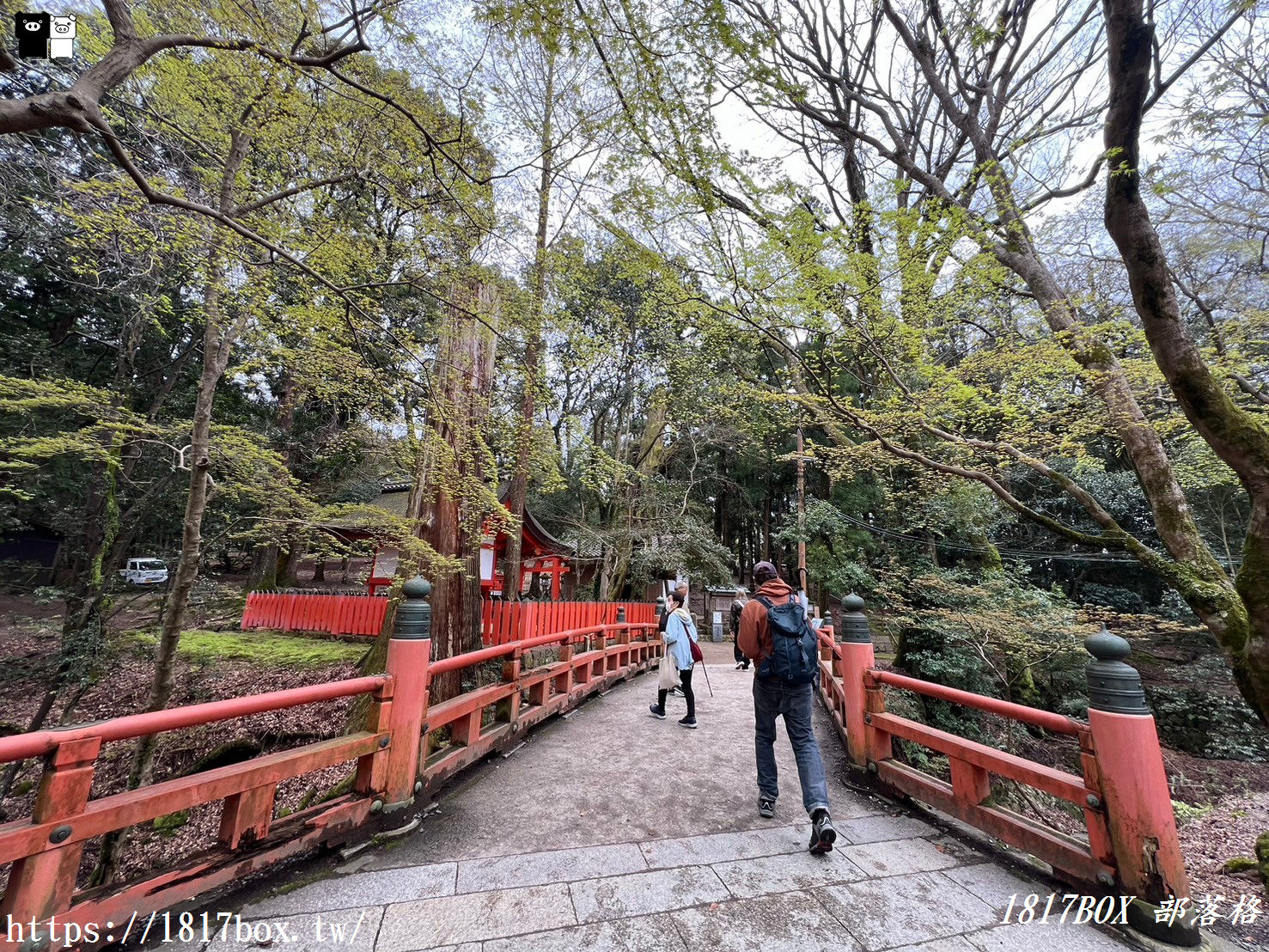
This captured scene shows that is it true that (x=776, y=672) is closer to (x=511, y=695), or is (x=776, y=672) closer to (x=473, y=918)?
(x=473, y=918)

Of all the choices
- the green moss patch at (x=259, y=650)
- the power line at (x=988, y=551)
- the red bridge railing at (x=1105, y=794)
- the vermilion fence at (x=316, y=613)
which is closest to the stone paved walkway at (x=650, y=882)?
the red bridge railing at (x=1105, y=794)

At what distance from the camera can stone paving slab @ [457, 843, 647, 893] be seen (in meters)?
2.41

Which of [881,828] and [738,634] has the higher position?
[738,634]

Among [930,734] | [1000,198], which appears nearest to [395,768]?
[930,734]

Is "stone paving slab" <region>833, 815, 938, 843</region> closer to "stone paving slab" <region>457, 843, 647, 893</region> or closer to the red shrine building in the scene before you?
"stone paving slab" <region>457, 843, 647, 893</region>

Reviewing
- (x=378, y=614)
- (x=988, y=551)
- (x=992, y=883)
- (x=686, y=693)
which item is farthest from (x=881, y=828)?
(x=378, y=614)

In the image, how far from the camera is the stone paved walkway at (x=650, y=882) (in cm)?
207

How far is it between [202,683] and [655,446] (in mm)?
13553

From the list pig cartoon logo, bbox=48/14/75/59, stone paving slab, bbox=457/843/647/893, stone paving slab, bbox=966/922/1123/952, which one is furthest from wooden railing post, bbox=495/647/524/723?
pig cartoon logo, bbox=48/14/75/59

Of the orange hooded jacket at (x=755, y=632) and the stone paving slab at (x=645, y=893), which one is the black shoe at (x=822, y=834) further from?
the orange hooded jacket at (x=755, y=632)

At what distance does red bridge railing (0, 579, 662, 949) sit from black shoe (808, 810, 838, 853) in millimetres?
2417

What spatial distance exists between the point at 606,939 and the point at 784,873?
1.07m

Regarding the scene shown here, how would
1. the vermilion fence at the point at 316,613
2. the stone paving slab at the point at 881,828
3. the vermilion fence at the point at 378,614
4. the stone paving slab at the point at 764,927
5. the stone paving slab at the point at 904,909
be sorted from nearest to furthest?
the stone paving slab at the point at 764,927, the stone paving slab at the point at 904,909, the stone paving slab at the point at 881,828, the vermilion fence at the point at 378,614, the vermilion fence at the point at 316,613

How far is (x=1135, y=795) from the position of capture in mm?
2273
